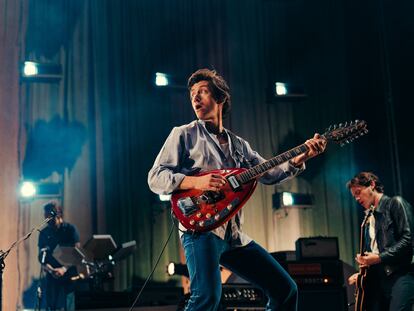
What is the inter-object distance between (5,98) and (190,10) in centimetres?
330

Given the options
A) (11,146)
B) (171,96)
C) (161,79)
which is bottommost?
(11,146)

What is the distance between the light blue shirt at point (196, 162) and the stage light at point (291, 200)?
654cm

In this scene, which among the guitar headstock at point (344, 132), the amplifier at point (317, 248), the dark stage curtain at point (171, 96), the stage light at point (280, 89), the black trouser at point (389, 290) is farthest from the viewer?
the stage light at point (280, 89)

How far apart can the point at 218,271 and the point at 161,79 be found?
22.8 ft

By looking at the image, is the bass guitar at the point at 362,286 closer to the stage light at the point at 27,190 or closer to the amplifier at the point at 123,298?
the amplifier at the point at 123,298

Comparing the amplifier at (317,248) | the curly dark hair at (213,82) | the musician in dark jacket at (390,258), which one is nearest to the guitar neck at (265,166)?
the curly dark hair at (213,82)

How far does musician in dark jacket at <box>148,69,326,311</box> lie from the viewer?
3150 millimetres

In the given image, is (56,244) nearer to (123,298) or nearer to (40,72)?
(123,298)

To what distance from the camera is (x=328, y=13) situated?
10.9m

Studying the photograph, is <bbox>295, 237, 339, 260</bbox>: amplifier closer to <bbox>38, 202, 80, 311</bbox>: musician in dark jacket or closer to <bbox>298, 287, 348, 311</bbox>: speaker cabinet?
<bbox>298, 287, 348, 311</bbox>: speaker cabinet

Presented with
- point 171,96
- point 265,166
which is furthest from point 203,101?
point 171,96

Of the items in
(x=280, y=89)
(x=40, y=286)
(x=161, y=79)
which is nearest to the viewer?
(x=40, y=286)

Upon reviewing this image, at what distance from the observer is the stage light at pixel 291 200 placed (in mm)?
10133

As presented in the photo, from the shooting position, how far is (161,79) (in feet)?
32.2
